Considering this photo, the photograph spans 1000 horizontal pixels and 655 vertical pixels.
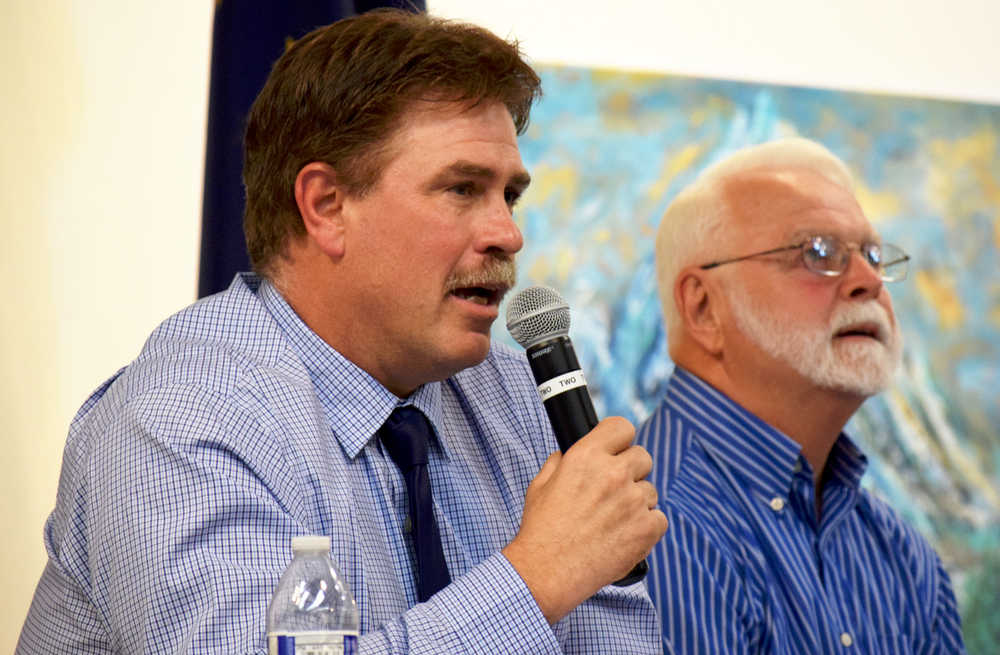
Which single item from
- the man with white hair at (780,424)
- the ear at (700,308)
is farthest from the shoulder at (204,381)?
the ear at (700,308)

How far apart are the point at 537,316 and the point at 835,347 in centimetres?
117

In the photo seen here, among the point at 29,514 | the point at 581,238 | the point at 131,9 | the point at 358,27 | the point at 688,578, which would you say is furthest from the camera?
the point at 581,238

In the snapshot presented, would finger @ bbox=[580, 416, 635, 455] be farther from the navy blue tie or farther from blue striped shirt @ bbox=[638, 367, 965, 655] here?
blue striped shirt @ bbox=[638, 367, 965, 655]

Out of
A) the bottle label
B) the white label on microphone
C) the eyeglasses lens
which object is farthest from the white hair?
the bottle label

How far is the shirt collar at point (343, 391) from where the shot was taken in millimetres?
1524

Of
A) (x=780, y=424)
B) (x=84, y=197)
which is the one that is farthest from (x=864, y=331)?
(x=84, y=197)

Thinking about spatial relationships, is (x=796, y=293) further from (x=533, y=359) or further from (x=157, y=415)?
(x=157, y=415)

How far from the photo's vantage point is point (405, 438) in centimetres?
157

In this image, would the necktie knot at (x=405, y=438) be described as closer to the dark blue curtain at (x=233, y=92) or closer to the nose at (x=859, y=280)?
the dark blue curtain at (x=233, y=92)

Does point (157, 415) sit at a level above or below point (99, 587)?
above

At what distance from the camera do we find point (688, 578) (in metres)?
1.98

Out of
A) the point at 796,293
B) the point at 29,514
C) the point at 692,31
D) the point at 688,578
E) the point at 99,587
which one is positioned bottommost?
the point at 29,514

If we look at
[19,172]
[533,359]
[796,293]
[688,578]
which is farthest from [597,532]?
[19,172]

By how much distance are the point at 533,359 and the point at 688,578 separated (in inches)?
30.7
